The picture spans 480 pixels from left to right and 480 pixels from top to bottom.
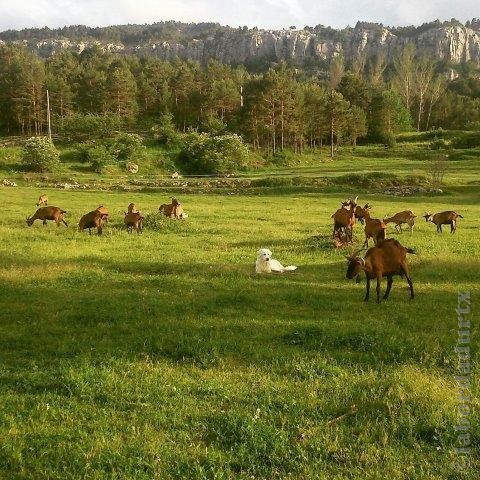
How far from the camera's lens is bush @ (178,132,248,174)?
6888 cm

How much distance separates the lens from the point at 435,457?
6.19m

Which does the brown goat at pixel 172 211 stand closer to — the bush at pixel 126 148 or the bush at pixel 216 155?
the bush at pixel 216 155

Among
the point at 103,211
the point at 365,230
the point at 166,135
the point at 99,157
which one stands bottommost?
the point at 365,230

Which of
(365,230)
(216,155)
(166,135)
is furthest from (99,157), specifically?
(365,230)

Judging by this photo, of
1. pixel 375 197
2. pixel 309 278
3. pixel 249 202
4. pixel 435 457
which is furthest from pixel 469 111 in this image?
pixel 435 457

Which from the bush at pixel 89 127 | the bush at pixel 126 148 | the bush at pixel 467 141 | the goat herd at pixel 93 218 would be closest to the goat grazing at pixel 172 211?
the goat herd at pixel 93 218

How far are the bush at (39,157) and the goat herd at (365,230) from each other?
37.6 metres

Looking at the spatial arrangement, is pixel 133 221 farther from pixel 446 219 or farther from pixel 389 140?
pixel 389 140

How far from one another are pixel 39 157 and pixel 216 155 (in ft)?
69.6

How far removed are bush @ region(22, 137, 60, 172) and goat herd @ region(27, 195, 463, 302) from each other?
37.6 meters

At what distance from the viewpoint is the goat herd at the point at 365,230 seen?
13.3 m

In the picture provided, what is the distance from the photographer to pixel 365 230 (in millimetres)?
21656

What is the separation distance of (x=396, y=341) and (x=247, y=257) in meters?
9.59

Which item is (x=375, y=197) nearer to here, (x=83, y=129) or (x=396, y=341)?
(x=396, y=341)
